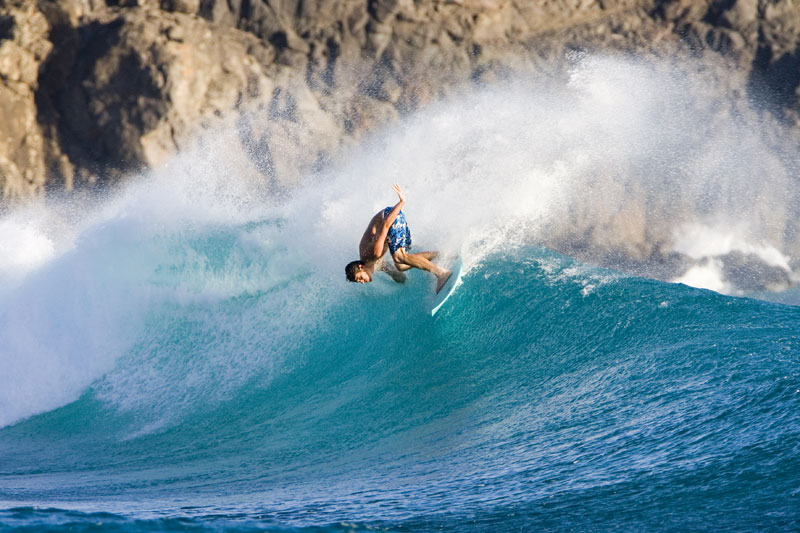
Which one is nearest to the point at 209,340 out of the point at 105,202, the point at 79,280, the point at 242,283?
the point at 242,283

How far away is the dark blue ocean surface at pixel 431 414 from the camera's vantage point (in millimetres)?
3037

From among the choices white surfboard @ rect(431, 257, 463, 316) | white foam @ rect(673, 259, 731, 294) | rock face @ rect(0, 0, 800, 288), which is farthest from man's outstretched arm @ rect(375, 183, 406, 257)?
white foam @ rect(673, 259, 731, 294)

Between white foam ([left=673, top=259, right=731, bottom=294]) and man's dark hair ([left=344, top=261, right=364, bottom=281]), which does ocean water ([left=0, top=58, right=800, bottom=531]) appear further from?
man's dark hair ([left=344, top=261, right=364, bottom=281])

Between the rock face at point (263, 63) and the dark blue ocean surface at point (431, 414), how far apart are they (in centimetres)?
291

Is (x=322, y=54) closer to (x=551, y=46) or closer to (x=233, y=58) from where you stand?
(x=233, y=58)

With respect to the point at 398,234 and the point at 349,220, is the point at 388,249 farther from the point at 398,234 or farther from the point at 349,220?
the point at 349,220

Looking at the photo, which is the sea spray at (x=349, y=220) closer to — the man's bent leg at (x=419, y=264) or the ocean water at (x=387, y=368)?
the ocean water at (x=387, y=368)

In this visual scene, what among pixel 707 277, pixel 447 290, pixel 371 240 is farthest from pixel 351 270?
pixel 707 277

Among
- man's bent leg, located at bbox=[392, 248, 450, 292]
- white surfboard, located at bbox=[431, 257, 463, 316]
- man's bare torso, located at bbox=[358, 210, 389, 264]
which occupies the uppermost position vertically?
man's bare torso, located at bbox=[358, 210, 389, 264]

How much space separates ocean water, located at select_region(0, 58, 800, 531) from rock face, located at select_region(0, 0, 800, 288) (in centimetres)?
54

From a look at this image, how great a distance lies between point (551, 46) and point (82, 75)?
6.04 metres

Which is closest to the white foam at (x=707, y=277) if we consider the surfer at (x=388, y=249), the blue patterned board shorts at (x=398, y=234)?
the surfer at (x=388, y=249)

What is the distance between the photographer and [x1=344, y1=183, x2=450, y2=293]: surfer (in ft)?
18.4

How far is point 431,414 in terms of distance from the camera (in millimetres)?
4715
